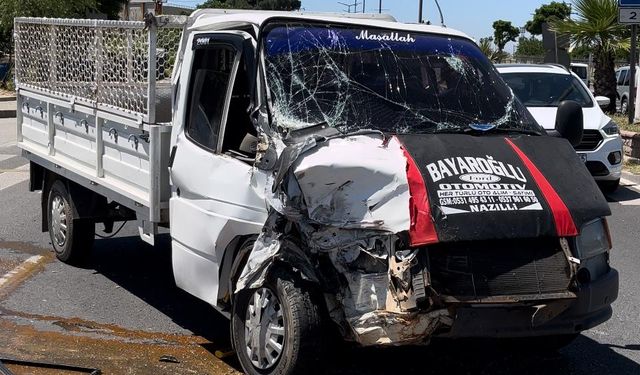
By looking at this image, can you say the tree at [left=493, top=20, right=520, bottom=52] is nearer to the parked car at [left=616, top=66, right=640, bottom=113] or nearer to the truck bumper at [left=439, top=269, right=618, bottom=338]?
the parked car at [left=616, top=66, right=640, bottom=113]

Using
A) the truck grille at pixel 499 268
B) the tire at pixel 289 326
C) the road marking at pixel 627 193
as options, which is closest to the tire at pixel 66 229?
the tire at pixel 289 326

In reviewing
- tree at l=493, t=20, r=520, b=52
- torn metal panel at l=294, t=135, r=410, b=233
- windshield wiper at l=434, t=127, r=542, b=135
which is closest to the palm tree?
windshield wiper at l=434, t=127, r=542, b=135

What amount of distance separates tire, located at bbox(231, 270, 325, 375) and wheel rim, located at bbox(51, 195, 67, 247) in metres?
3.66

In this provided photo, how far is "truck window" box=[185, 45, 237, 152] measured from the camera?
5867 mm

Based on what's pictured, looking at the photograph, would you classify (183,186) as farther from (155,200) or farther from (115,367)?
(115,367)

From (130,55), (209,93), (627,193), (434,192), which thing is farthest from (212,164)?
(627,193)

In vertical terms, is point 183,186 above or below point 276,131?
below

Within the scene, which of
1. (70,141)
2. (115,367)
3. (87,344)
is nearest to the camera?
(115,367)

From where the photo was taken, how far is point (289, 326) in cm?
480

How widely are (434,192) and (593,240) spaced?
1074 mm

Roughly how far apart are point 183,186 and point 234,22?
1128 mm

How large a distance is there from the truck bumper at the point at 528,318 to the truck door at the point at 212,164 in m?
1.28

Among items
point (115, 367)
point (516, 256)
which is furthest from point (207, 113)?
point (516, 256)

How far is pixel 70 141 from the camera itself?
8.16m
